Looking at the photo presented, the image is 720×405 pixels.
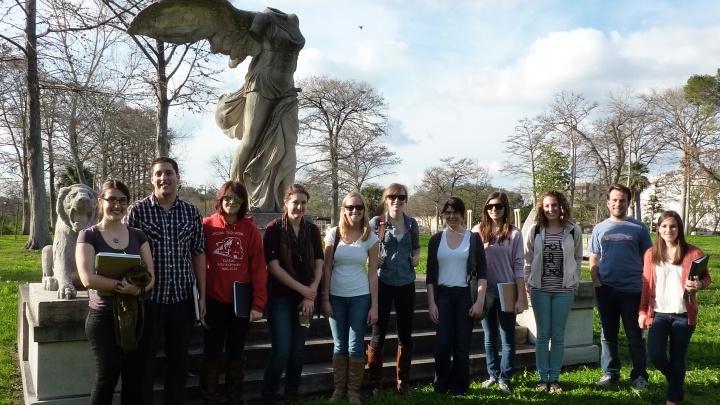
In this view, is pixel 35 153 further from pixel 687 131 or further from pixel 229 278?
pixel 687 131

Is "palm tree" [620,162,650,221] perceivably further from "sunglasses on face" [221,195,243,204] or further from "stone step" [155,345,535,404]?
"sunglasses on face" [221,195,243,204]

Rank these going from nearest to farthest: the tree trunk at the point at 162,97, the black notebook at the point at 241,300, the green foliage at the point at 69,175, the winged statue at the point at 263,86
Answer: the black notebook at the point at 241,300 → the winged statue at the point at 263,86 → the tree trunk at the point at 162,97 → the green foliage at the point at 69,175

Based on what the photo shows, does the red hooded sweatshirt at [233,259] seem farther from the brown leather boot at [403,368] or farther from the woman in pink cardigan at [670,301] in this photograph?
the woman in pink cardigan at [670,301]

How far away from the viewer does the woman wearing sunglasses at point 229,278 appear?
4090 mm

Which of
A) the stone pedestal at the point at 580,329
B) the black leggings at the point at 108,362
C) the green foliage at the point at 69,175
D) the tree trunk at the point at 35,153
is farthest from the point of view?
the green foliage at the point at 69,175

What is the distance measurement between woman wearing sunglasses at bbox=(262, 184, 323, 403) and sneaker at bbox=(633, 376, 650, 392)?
9.66ft

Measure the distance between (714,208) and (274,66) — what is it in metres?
51.5

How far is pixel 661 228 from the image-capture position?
15.1 feet

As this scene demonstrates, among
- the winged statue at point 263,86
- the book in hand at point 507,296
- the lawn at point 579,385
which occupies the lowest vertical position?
the lawn at point 579,385

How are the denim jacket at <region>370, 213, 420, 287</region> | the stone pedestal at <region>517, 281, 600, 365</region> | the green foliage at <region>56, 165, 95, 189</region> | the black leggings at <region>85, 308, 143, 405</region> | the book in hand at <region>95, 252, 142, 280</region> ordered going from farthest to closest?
the green foliage at <region>56, 165, 95, 189</region> → the stone pedestal at <region>517, 281, 600, 365</region> → the denim jacket at <region>370, 213, 420, 287</region> → the black leggings at <region>85, 308, 143, 405</region> → the book in hand at <region>95, 252, 142, 280</region>

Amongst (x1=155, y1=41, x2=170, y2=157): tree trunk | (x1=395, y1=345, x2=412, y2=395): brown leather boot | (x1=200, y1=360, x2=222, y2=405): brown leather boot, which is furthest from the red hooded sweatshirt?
(x1=155, y1=41, x2=170, y2=157): tree trunk

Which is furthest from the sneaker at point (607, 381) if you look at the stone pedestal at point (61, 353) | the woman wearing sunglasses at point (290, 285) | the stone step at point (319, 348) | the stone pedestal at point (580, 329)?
the stone pedestal at point (61, 353)

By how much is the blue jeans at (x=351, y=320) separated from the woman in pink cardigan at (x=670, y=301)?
2.19 metres

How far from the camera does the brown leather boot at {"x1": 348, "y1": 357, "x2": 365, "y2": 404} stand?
4508 mm
